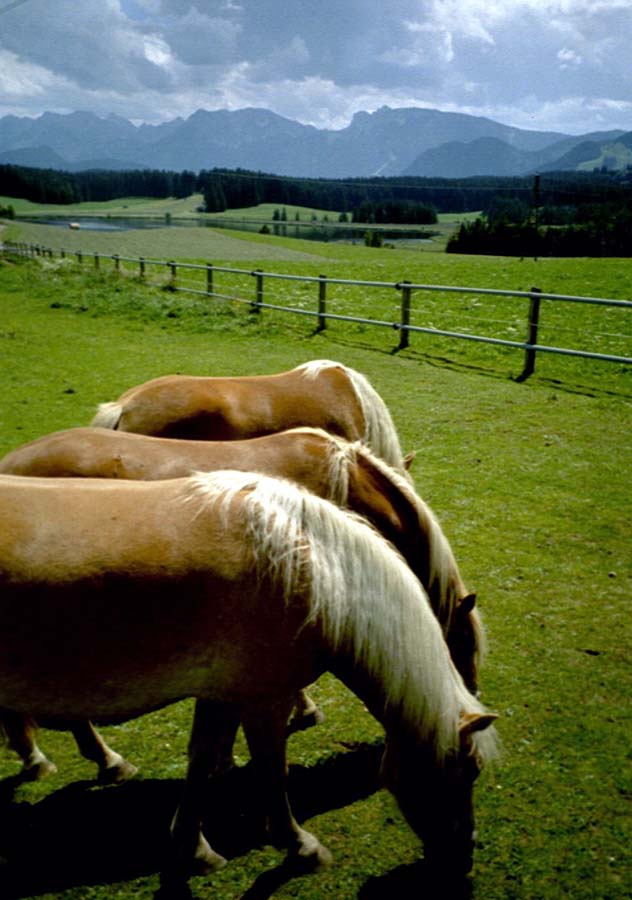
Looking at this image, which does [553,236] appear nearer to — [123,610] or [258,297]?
[258,297]

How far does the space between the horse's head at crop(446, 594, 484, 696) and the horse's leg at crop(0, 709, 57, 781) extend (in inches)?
74.9

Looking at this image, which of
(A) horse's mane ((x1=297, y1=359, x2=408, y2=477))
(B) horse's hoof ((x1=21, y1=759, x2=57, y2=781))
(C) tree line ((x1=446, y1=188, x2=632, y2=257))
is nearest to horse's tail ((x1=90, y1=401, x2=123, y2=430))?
(A) horse's mane ((x1=297, y1=359, x2=408, y2=477))

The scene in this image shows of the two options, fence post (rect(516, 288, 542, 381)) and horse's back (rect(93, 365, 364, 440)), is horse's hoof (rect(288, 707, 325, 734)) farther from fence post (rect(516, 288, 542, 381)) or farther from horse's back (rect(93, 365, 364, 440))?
fence post (rect(516, 288, 542, 381))

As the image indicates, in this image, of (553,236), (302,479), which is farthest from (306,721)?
(553,236)

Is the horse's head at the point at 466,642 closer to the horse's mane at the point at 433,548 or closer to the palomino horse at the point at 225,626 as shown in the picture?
the horse's mane at the point at 433,548

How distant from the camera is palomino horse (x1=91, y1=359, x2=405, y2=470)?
4539 millimetres

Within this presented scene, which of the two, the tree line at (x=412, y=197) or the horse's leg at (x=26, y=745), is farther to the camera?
the tree line at (x=412, y=197)

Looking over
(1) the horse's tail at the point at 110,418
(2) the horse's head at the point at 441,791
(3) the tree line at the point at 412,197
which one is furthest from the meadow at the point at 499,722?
(3) the tree line at the point at 412,197

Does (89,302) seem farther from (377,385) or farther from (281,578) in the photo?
(281,578)

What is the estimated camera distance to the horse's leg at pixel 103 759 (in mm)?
2855

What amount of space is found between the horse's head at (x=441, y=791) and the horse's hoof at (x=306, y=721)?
95cm

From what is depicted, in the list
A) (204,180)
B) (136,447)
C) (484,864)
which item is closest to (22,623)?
(136,447)

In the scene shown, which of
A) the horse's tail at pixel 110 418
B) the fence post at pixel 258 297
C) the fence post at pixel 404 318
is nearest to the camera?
the horse's tail at pixel 110 418

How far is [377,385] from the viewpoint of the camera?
937 cm
